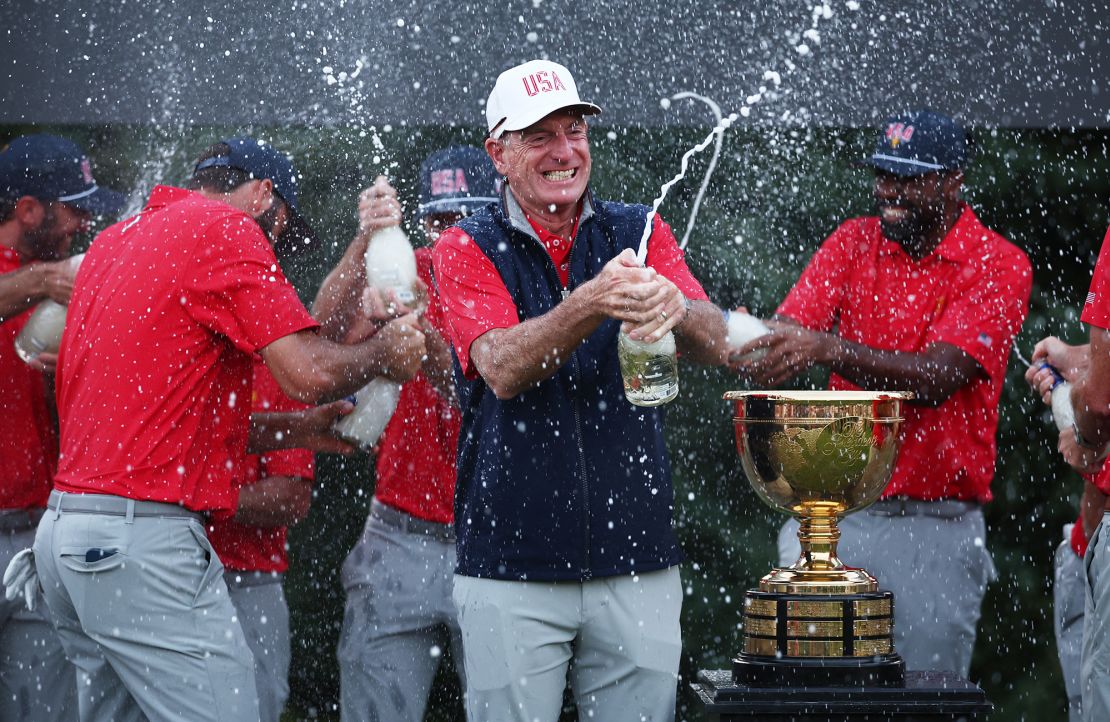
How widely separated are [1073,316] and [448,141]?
2.18 meters

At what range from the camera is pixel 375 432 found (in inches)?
158

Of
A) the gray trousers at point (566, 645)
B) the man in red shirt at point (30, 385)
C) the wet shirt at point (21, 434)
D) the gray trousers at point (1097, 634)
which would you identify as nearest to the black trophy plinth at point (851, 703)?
the gray trousers at point (566, 645)

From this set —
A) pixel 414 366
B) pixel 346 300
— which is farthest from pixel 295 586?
pixel 414 366

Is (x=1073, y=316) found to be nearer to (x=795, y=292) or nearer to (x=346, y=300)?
(x=795, y=292)

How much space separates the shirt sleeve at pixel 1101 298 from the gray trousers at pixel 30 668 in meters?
2.83

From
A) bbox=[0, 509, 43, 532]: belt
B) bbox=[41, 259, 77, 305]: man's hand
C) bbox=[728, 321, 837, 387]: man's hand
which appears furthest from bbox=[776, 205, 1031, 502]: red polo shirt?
bbox=[0, 509, 43, 532]: belt

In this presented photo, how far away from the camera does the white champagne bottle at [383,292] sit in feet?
12.7

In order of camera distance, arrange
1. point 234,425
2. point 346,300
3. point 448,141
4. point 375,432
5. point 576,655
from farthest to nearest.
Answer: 1. point 448,141
2. point 346,300
3. point 375,432
4. point 234,425
5. point 576,655

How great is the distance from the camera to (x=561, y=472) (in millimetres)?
2994

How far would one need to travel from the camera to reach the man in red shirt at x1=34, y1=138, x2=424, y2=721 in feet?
10.3

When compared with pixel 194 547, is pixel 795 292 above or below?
above

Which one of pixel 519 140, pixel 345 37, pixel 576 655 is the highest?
pixel 345 37

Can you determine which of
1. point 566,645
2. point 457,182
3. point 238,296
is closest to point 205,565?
point 238,296

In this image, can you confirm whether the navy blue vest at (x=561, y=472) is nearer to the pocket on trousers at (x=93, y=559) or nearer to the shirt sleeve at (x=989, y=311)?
the pocket on trousers at (x=93, y=559)
